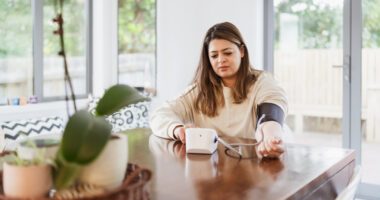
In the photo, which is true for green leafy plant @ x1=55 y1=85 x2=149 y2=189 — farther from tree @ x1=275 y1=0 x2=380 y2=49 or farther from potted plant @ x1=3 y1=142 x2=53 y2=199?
tree @ x1=275 y1=0 x2=380 y2=49

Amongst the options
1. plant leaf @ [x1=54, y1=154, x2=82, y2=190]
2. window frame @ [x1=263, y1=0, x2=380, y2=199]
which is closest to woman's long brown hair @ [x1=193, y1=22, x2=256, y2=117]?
plant leaf @ [x1=54, y1=154, x2=82, y2=190]

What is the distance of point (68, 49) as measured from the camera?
3.87 metres

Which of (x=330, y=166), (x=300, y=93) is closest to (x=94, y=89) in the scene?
(x=300, y=93)

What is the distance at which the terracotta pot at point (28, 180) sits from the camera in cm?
78

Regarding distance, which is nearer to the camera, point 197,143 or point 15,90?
point 197,143

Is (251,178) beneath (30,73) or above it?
beneath

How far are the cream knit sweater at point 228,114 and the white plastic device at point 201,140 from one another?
1.05ft

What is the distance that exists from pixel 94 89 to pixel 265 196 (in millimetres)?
3264

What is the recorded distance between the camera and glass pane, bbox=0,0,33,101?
332 centimetres

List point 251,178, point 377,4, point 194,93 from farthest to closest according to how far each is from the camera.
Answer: point 377,4
point 194,93
point 251,178

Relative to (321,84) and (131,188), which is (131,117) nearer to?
(321,84)

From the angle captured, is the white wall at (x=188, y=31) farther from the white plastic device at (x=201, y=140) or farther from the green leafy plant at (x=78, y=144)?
the green leafy plant at (x=78, y=144)

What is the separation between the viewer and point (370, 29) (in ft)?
10.8

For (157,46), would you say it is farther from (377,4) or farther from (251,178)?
(251,178)
